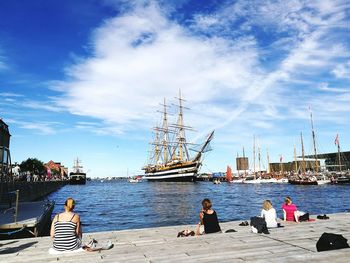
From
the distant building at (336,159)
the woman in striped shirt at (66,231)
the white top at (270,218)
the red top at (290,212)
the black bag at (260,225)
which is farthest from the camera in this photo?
the distant building at (336,159)

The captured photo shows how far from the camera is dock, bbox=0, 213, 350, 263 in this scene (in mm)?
7309

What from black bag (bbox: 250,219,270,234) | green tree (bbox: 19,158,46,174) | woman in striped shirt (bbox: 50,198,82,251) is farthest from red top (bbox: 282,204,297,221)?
green tree (bbox: 19,158,46,174)

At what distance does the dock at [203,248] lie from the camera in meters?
7.31

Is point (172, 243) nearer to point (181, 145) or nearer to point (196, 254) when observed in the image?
point (196, 254)

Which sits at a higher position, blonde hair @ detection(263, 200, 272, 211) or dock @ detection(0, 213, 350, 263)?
blonde hair @ detection(263, 200, 272, 211)

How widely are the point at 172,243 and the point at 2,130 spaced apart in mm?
15056

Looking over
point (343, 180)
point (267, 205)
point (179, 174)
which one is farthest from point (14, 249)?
point (179, 174)

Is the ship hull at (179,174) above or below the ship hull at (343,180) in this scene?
above

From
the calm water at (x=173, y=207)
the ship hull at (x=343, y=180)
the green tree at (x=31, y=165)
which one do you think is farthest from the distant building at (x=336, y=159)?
the green tree at (x=31, y=165)

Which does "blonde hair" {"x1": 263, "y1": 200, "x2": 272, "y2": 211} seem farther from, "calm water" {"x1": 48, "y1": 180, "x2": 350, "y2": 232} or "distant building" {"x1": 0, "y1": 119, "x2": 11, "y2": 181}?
"distant building" {"x1": 0, "y1": 119, "x2": 11, "y2": 181}

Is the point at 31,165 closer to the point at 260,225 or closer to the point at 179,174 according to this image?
the point at 179,174

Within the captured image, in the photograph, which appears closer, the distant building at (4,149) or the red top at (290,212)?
the red top at (290,212)

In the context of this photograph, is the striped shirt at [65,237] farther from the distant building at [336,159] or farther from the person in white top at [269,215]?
the distant building at [336,159]

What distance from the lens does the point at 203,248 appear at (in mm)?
8523
